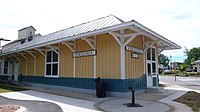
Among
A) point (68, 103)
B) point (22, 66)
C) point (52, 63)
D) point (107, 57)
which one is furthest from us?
point (22, 66)

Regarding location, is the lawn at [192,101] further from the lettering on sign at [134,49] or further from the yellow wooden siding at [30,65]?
the yellow wooden siding at [30,65]

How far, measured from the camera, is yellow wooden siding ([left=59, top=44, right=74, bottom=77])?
10727mm

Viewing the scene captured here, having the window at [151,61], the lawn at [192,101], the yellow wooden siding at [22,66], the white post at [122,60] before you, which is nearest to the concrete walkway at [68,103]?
the white post at [122,60]

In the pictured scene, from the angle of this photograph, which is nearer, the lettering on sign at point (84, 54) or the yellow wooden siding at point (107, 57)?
the yellow wooden siding at point (107, 57)

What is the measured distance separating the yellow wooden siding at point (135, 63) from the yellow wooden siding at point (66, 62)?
355 cm

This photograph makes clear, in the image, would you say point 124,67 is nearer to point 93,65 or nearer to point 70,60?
point 93,65

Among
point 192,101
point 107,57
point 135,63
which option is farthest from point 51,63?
point 192,101

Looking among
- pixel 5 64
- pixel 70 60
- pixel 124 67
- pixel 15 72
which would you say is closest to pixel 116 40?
pixel 124 67

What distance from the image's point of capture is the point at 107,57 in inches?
351

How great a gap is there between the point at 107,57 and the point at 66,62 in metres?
3.24

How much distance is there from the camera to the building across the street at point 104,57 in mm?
8289

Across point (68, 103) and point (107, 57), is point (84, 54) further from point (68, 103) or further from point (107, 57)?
point (68, 103)

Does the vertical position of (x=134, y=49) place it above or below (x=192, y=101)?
above

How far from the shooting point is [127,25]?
22.4ft
